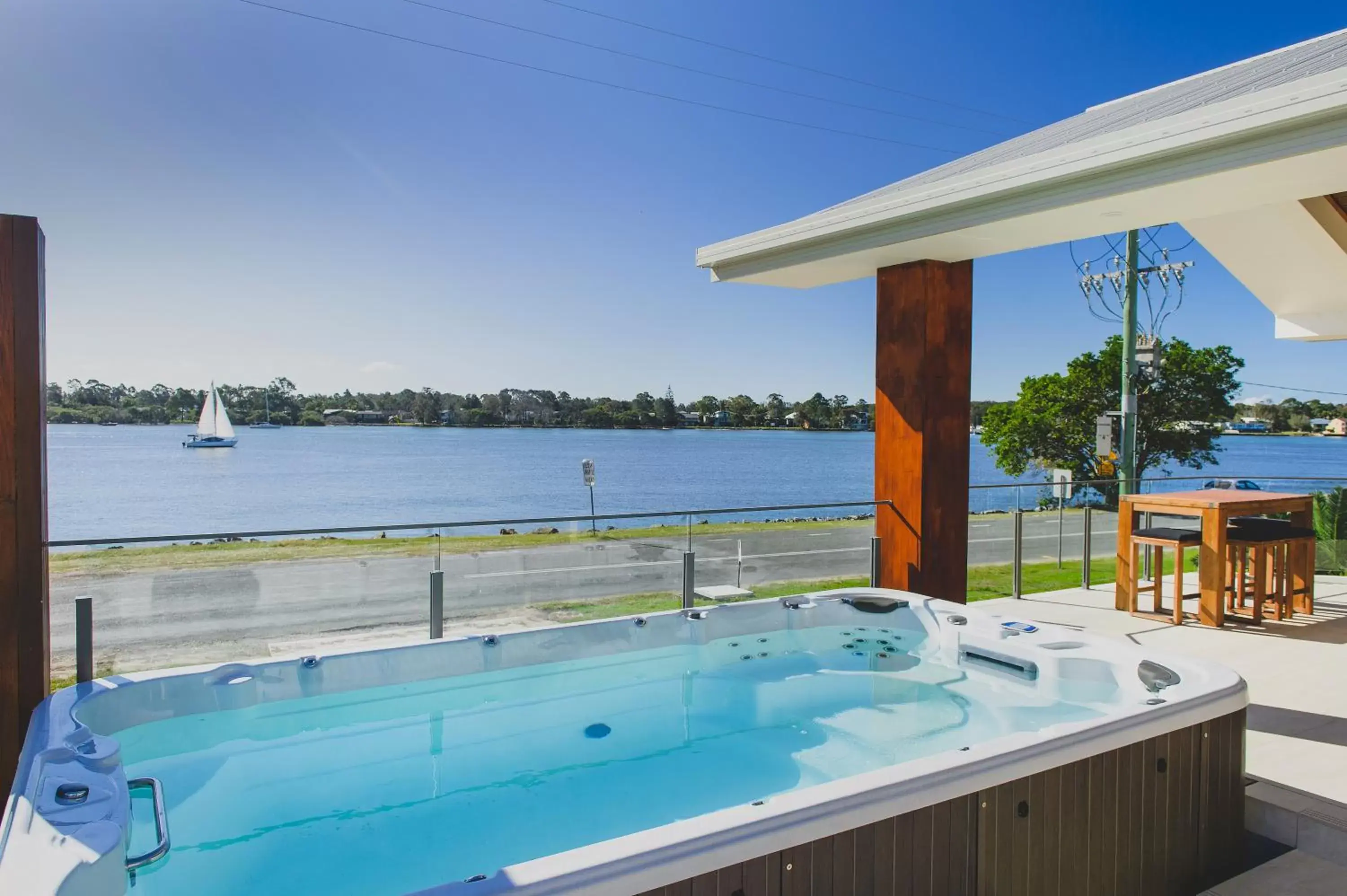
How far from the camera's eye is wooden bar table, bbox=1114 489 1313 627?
5438 millimetres

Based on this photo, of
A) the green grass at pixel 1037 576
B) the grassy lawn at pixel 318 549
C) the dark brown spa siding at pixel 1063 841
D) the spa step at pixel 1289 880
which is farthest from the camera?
the green grass at pixel 1037 576

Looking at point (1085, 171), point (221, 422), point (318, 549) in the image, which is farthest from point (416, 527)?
point (221, 422)

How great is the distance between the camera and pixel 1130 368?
10008 mm

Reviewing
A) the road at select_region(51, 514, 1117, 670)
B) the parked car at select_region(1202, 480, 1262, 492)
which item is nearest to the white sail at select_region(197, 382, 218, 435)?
the road at select_region(51, 514, 1117, 670)

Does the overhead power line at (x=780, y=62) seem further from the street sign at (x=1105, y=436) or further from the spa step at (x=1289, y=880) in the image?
the spa step at (x=1289, y=880)

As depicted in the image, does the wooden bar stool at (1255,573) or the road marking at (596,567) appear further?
the wooden bar stool at (1255,573)

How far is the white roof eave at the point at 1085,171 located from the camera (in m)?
2.85

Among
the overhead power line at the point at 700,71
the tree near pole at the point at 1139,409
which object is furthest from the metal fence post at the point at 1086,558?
the tree near pole at the point at 1139,409

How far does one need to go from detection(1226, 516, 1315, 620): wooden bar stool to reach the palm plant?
1.29 m

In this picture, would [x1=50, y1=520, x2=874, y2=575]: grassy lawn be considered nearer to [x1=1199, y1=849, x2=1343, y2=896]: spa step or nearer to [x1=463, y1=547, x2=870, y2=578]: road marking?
[x1=463, y1=547, x2=870, y2=578]: road marking

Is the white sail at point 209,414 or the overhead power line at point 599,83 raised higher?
the overhead power line at point 599,83

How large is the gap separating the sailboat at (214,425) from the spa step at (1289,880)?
147ft

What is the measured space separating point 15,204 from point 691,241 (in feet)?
62.5

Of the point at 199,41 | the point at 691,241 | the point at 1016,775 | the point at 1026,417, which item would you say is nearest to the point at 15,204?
the point at 199,41
